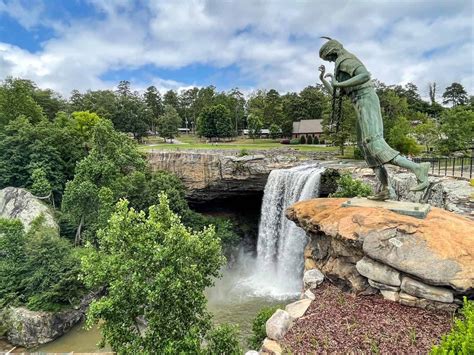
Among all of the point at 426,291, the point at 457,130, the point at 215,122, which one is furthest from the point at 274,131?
the point at 426,291

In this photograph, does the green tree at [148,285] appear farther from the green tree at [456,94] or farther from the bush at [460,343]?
the green tree at [456,94]

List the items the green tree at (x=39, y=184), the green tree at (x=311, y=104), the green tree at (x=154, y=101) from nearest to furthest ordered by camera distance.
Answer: the green tree at (x=39, y=184)
the green tree at (x=311, y=104)
the green tree at (x=154, y=101)

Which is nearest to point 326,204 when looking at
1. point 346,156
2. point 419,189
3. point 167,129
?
point 419,189

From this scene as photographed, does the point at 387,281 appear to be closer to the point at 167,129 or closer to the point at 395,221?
the point at 395,221

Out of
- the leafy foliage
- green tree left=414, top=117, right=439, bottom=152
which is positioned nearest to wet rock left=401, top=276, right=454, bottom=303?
the leafy foliage

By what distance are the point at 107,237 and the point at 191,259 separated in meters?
1.89

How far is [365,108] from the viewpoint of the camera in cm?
884

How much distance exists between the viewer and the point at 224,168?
21.7 metres

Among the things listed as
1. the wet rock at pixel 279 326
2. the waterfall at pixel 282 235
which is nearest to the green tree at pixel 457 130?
the waterfall at pixel 282 235

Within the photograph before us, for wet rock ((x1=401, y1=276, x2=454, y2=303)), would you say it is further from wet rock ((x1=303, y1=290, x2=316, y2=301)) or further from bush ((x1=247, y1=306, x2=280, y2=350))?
bush ((x1=247, y1=306, x2=280, y2=350))

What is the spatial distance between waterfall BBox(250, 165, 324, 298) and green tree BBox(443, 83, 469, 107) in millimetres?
63674

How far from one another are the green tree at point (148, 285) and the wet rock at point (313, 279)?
9.14 ft

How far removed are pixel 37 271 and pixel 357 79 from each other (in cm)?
1464

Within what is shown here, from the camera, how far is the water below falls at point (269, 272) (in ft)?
44.7
